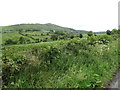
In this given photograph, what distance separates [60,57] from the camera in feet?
21.6

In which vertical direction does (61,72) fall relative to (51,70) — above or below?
below

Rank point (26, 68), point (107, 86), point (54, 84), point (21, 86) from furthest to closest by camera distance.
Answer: point (107, 86)
point (26, 68)
point (54, 84)
point (21, 86)

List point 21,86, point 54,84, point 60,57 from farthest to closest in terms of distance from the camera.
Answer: point 60,57, point 54,84, point 21,86

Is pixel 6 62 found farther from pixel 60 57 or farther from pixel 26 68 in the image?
pixel 60 57

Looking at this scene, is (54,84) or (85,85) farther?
(85,85)

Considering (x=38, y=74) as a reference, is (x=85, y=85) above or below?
below

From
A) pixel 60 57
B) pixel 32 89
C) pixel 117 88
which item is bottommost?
pixel 117 88

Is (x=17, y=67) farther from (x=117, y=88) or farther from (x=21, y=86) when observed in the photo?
(x=117, y=88)

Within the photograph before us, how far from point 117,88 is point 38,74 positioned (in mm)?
3235

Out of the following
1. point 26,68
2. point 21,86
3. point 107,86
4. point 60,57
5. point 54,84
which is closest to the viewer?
point 21,86

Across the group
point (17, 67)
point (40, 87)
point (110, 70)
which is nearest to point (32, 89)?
point (40, 87)

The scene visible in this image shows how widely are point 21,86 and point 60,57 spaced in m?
2.77

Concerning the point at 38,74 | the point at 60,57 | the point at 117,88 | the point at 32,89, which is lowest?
the point at 117,88

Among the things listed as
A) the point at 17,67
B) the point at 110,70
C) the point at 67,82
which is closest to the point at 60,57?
the point at 67,82
